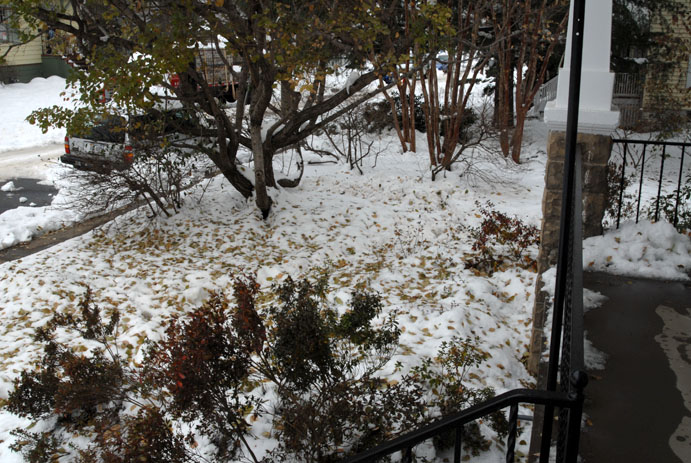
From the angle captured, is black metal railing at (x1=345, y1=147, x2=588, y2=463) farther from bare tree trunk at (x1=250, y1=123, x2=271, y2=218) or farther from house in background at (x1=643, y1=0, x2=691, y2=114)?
house in background at (x1=643, y1=0, x2=691, y2=114)

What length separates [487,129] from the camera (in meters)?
11.9

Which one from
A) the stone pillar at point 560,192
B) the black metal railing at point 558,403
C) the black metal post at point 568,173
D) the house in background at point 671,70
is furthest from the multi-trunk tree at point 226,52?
the house in background at point 671,70

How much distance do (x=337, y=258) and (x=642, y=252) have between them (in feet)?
15.5

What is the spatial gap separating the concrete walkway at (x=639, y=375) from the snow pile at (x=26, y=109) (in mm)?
12799

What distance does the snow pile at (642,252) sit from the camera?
16.6ft

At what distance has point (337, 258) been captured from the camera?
9070mm

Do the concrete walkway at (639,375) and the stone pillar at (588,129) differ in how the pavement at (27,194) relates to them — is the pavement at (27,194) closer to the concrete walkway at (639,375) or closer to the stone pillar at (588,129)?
the stone pillar at (588,129)

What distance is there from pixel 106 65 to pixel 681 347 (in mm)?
6815

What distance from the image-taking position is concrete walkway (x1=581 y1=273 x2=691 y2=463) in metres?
3.05

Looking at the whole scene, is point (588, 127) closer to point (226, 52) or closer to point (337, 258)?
point (337, 258)

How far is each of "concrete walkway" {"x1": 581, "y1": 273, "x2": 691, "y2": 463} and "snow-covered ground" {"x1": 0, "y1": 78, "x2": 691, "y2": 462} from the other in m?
0.43

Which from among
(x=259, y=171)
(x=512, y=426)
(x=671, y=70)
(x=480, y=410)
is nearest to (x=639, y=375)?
(x=512, y=426)

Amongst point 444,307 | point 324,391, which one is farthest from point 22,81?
point 324,391

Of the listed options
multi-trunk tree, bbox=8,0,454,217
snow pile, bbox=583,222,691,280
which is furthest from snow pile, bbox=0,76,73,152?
snow pile, bbox=583,222,691,280
